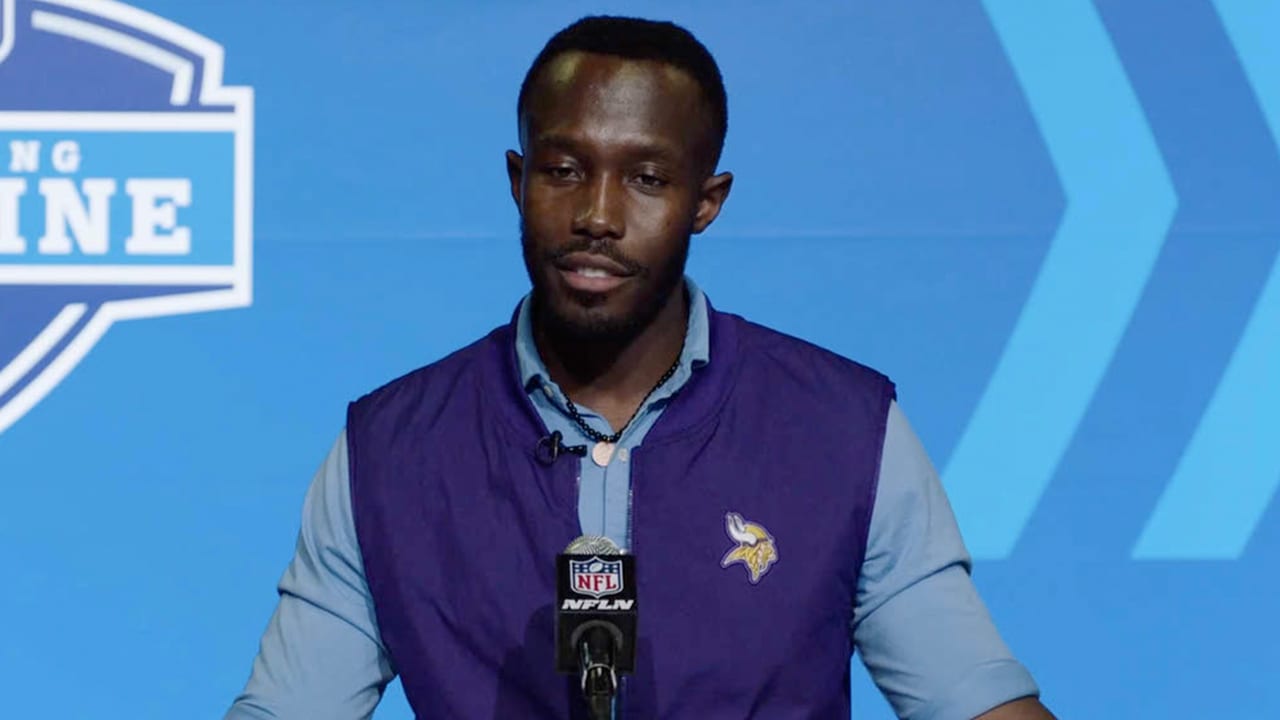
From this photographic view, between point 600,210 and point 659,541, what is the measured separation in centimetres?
27

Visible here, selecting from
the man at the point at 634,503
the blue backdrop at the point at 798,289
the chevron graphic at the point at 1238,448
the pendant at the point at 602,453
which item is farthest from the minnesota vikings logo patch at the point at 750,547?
the chevron graphic at the point at 1238,448

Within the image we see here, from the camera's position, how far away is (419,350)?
2375mm

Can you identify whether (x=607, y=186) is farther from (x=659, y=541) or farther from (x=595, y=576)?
(x=595, y=576)

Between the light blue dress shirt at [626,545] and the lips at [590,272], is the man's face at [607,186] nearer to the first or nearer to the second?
the lips at [590,272]

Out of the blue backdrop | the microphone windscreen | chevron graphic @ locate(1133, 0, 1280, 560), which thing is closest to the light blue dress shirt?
the microphone windscreen

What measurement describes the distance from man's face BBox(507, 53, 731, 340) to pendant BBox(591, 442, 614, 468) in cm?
9

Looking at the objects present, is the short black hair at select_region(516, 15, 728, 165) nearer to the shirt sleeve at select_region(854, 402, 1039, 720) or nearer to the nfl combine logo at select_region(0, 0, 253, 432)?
the shirt sleeve at select_region(854, 402, 1039, 720)

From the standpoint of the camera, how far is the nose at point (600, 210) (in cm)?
149

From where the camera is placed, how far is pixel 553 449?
5.15ft

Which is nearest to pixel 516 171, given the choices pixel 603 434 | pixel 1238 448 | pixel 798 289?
pixel 603 434

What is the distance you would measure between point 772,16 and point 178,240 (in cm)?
77

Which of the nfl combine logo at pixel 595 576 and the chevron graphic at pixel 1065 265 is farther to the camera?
the chevron graphic at pixel 1065 265

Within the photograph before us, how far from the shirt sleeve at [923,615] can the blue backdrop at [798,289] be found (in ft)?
2.69

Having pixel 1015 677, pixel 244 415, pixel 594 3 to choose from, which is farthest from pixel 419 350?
pixel 1015 677
